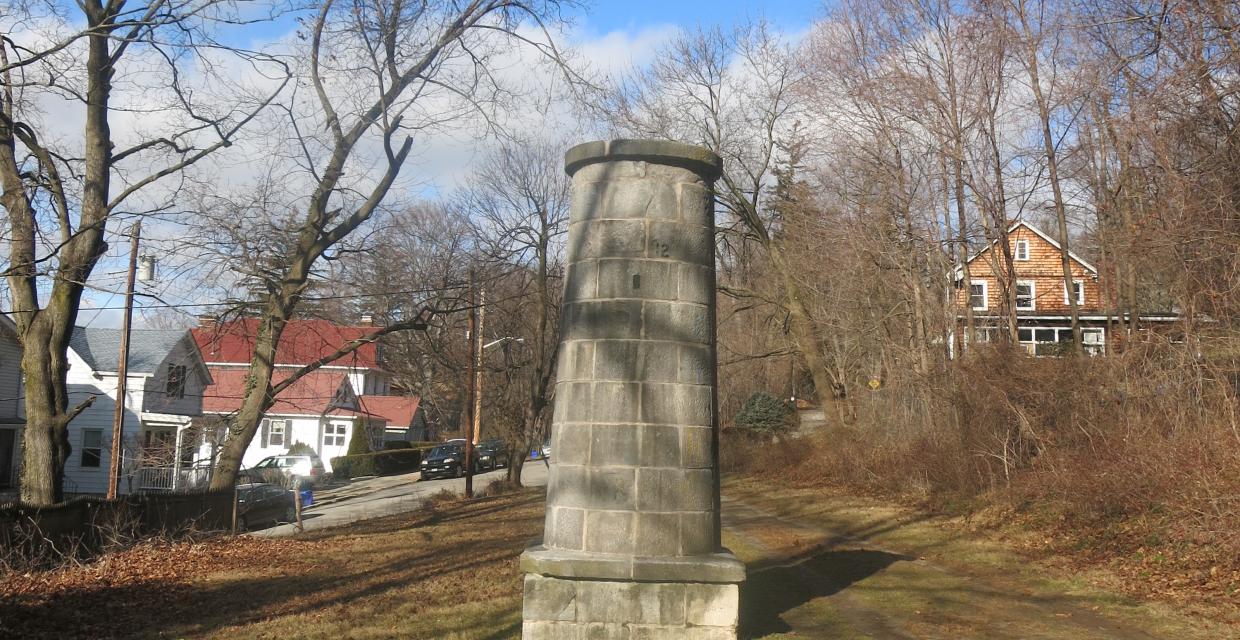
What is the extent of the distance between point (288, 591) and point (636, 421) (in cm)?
661

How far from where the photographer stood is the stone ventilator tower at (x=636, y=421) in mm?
7547

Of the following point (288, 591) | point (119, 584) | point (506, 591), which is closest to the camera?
point (506, 591)

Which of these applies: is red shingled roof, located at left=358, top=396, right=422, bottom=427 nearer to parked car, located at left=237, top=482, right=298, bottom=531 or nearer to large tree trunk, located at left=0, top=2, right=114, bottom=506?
parked car, located at left=237, top=482, right=298, bottom=531

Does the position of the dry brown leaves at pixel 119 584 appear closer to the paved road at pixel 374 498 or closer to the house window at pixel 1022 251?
the paved road at pixel 374 498

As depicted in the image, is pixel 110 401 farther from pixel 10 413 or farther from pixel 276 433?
pixel 276 433

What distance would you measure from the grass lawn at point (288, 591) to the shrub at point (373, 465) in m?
26.9

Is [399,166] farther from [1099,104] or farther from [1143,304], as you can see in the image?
[1143,304]

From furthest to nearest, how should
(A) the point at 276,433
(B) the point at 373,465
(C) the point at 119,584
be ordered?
(A) the point at 276,433 < (B) the point at 373,465 < (C) the point at 119,584

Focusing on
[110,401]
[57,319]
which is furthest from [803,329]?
[110,401]

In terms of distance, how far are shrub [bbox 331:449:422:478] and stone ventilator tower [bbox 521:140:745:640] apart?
3617cm

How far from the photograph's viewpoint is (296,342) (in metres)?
28.0

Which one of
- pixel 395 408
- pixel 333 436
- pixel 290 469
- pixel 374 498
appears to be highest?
pixel 395 408

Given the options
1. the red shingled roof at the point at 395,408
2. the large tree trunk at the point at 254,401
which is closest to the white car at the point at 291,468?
the large tree trunk at the point at 254,401

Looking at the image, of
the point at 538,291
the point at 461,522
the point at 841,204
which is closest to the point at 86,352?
the point at 538,291
